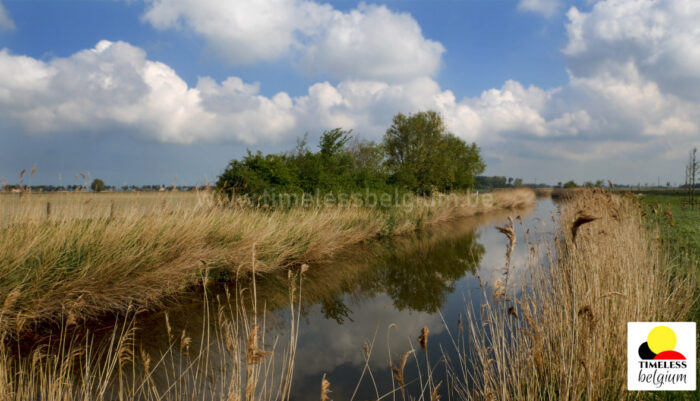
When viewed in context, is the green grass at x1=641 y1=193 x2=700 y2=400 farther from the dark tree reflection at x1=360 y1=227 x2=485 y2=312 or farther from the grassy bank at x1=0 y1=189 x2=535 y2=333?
the grassy bank at x1=0 y1=189 x2=535 y2=333

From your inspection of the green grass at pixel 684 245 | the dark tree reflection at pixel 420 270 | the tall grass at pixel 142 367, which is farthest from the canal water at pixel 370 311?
the green grass at pixel 684 245

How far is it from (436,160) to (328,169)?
12.4 meters

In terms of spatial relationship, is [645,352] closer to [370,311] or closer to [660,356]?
[660,356]

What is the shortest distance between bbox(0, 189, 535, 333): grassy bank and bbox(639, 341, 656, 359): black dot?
10.2 feet

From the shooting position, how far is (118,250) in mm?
5047

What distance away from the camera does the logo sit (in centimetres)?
252

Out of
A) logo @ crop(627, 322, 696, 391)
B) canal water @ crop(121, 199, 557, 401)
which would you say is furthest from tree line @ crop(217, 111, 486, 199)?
logo @ crop(627, 322, 696, 391)

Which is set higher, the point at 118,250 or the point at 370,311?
the point at 118,250

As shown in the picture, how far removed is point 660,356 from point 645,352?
4.9 inches

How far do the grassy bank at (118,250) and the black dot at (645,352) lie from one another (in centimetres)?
311

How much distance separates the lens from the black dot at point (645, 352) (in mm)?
2654

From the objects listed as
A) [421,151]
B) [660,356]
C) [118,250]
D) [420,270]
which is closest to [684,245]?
[420,270]

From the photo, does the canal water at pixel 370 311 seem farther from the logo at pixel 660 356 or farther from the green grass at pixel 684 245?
the green grass at pixel 684 245

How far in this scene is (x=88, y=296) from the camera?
4660 mm
